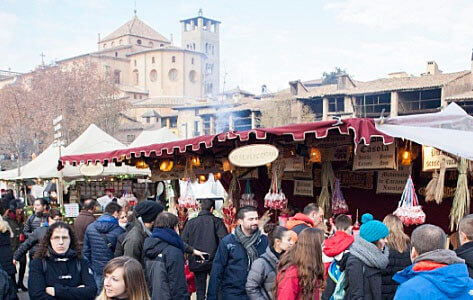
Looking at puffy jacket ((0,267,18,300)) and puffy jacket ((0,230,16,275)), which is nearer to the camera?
puffy jacket ((0,267,18,300))

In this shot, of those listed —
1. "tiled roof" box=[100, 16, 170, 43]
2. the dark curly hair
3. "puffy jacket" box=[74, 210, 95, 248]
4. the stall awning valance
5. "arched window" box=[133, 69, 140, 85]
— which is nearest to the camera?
the dark curly hair

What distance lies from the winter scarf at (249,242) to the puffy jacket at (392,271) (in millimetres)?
1120

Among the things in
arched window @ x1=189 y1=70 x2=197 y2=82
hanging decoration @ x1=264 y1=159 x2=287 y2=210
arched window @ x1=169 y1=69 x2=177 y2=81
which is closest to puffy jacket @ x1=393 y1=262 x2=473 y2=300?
hanging decoration @ x1=264 y1=159 x2=287 y2=210

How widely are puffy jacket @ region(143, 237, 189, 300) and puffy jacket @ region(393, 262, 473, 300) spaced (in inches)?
79.7

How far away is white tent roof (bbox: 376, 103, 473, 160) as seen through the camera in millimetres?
5059

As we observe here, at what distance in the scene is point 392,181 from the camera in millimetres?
6844

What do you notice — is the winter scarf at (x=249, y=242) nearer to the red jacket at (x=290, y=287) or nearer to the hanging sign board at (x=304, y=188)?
the red jacket at (x=290, y=287)

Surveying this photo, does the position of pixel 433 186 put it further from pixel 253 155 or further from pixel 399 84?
pixel 399 84

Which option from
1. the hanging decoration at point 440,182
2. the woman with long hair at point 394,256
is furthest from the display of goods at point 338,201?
the woman with long hair at point 394,256

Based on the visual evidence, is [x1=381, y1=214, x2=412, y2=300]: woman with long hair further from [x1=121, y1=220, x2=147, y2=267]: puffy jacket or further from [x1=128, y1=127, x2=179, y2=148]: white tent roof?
[x1=128, y1=127, x2=179, y2=148]: white tent roof

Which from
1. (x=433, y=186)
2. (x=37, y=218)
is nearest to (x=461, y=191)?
(x=433, y=186)

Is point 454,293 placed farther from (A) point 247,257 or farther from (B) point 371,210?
(B) point 371,210

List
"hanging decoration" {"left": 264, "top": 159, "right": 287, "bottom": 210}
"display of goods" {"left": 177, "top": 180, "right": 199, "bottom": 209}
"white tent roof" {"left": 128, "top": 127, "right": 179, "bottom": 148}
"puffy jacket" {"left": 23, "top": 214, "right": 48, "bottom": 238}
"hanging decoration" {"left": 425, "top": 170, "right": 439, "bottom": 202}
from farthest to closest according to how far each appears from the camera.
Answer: "white tent roof" {"left": 128, "top": 127, "right": 179, "bottom": 148}
"display of goods" {"left": 177, "top": 180, "right": 199, "bottom": 209}
"puffy jacket" {"left": 23, "top": 214, "right": 48, "bottom": 238}
"hanging decoration" {"left": 264, "top": 159, "right": 287, "bottom": 210}
"hanging decoration" {"left": 425, "top": 170, "right": 439, "bottom": 202}

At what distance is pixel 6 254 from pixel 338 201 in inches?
168
